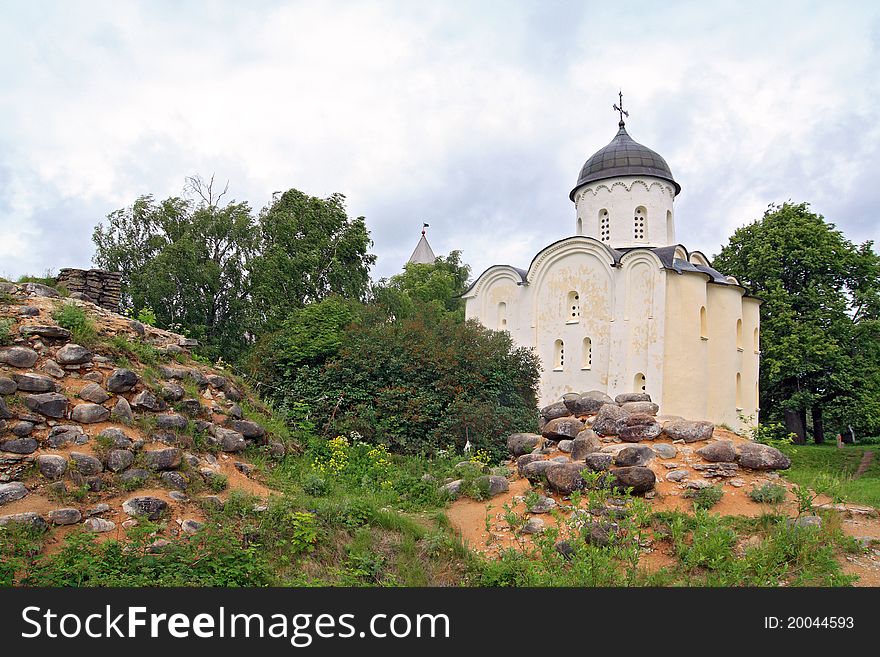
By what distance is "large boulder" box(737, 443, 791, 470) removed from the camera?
8469 millimetres

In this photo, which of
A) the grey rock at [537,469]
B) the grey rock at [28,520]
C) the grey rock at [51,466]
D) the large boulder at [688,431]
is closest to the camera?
the grey rock at [28,520]

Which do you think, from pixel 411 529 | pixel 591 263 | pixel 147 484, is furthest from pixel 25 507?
pixel 591 263

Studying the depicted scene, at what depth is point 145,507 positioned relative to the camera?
6.66m

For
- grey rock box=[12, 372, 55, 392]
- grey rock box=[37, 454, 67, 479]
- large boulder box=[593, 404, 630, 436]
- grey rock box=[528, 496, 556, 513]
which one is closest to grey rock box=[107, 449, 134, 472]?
grey rock box=[37, 454, 67, 479]

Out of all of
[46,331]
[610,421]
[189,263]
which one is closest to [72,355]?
[46,331]

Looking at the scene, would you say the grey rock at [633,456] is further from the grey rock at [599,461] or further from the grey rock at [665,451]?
the grey rock at [665,451]

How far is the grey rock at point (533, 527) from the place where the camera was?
7627mm

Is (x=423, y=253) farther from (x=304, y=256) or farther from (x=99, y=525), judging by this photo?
(x=99, y=525)

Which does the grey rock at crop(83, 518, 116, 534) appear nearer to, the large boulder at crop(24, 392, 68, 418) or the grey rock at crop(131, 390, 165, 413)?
the large boulder at crop(24, 392, 68, 418)

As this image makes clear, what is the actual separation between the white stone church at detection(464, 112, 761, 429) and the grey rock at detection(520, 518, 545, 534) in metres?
12.6

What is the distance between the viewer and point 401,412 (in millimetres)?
12453

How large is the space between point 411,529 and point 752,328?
65.8ft

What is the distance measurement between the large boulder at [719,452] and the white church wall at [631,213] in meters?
15.3

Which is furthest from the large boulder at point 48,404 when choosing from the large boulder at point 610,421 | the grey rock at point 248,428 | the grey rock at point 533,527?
the large boulder at point 610,421
